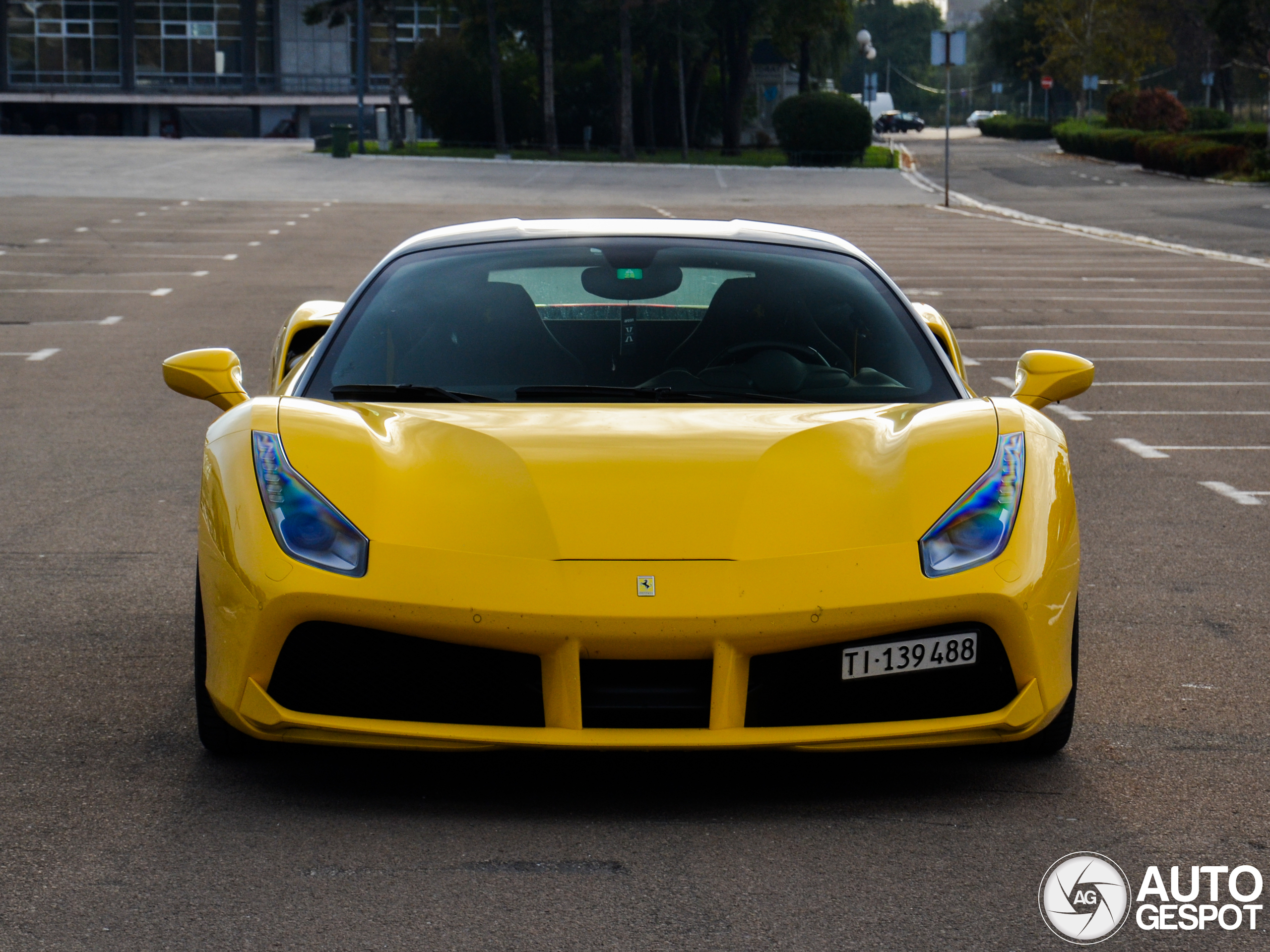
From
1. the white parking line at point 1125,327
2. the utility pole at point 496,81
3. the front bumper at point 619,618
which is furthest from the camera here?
the utility pole at point 496,81

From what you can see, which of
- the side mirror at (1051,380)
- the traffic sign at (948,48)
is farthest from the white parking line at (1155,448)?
the traffic sign at (948,48)

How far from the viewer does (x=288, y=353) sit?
589 centimetres

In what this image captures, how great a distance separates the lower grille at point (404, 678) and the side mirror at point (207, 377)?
1256 mm

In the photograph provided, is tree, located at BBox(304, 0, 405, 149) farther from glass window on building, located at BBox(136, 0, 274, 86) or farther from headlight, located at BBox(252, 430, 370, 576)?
headlight, located at BBox(252, 430, 370, 576)

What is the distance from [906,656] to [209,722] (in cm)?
149

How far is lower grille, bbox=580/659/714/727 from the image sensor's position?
329 centimetres

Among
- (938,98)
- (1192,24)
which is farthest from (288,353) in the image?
(938,98)

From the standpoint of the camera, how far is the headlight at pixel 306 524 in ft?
11.0

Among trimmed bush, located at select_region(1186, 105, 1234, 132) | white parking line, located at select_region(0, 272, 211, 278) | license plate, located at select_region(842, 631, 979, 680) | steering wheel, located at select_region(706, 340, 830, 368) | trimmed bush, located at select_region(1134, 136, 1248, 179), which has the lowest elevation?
license plate, located at select_region(842, 631, 979, 680)

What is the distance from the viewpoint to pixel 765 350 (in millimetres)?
4559

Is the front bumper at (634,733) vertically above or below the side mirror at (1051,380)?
Result: below

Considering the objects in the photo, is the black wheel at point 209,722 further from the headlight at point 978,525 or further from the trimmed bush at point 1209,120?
the trimmed bush at point 1209,120

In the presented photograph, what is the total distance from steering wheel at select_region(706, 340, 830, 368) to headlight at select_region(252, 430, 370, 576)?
1365 millimetres

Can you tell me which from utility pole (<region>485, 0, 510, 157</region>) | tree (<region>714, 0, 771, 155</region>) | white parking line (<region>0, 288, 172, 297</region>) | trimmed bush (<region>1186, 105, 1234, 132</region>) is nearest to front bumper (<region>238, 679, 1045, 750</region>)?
white parking line (<region>0, 288, 172, 297</region>)
